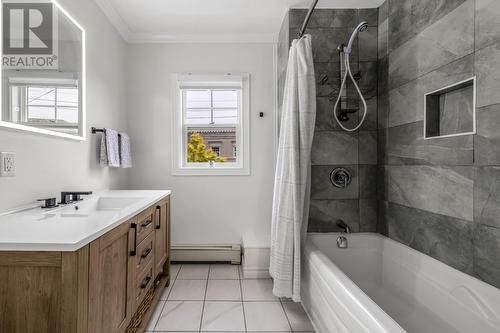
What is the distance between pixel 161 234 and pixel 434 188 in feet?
6.33

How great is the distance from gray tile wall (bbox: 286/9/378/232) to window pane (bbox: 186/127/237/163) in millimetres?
1044

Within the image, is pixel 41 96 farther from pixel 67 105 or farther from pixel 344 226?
pixel 344 226

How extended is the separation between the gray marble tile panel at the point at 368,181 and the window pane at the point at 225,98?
1.49 metres

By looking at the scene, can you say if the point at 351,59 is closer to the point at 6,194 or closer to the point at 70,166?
the point at 70,166

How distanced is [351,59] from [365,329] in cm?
196

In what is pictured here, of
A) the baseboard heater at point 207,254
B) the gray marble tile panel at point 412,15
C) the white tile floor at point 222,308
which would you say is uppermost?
the gray marble tile panel at point 412,15

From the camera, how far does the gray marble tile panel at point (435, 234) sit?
1.37m

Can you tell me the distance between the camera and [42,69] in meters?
1.47

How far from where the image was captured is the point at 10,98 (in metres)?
1.25

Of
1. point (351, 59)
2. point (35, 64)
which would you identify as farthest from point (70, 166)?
point (351, 59)

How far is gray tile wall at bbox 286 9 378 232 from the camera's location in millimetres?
2146

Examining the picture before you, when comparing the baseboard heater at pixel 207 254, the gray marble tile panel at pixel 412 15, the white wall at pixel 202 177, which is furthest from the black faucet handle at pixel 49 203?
the gray marble tile panel at pixel 412 15

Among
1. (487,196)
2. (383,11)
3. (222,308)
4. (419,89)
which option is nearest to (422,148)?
(419,89)

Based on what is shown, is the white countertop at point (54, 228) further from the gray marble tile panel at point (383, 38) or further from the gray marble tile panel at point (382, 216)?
the gray marble tile panel at point (383, 38)
